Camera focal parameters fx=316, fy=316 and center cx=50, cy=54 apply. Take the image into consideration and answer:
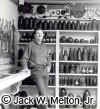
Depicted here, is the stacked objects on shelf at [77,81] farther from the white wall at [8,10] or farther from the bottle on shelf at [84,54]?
the white wall at [8,10]

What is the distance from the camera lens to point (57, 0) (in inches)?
169

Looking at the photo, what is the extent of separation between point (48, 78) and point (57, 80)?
0.14m

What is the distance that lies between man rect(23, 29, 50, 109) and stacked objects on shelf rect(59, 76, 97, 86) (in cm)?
32

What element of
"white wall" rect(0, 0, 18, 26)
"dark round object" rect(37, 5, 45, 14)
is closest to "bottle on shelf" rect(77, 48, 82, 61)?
"dark round object" rect(37, 5, 45, 14)

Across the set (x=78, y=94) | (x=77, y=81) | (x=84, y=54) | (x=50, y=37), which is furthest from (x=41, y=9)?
A: (x=78, y=94)

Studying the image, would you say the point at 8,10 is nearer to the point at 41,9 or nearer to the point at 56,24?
the point at 41,9

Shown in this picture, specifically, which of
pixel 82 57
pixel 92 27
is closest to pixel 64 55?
pixel 82 57

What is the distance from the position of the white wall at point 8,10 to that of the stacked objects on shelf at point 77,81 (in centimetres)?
109

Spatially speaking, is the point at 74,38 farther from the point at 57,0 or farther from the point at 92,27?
the point at 57,0

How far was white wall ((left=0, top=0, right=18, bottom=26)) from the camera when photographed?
11.9 feet

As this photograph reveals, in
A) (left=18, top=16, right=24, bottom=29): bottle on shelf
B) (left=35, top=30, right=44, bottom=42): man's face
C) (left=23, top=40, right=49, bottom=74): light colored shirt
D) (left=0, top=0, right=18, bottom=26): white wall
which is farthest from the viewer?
(left=18, top=16, right=24, bottom=29): bottle on shelf

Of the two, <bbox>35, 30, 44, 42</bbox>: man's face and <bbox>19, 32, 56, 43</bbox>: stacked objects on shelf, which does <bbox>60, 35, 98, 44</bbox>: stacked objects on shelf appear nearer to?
<bbox>19, 32, 56, 43</bbox>: stacked objects on shelf

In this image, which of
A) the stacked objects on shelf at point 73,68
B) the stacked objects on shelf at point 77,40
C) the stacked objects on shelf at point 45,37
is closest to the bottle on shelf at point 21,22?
the stacked objects on shelf at point 45,37

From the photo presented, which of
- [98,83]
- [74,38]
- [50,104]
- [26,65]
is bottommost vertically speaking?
[50,104]
